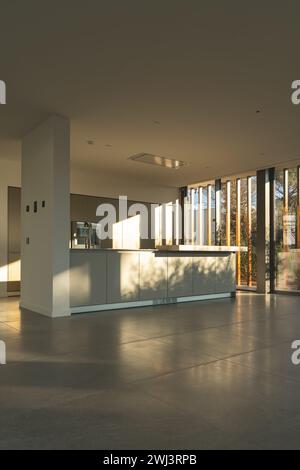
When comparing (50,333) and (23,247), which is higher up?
(23,247)

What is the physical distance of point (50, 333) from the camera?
4.25 metres

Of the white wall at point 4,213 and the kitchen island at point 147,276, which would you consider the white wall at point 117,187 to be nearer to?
the white wall at point 4,213

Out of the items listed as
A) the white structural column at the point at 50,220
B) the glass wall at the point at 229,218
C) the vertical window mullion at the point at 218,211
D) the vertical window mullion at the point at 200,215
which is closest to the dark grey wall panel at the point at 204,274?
the glass wall at the point at 229,218

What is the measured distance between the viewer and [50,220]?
5422mm

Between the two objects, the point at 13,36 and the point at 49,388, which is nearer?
the point at 49,388

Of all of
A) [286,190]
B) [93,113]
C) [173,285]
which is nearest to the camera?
[93,113]

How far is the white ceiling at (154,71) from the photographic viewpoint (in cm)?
315

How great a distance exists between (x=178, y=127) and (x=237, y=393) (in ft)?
14.6

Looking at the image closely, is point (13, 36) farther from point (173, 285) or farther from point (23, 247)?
point (173, 285)

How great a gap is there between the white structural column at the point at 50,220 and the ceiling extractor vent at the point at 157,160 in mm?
2259

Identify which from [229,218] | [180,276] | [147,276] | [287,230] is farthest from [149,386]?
[229,218]

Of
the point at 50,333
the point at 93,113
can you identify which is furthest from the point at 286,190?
the point at 50,333

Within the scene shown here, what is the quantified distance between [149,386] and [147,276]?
4.02m

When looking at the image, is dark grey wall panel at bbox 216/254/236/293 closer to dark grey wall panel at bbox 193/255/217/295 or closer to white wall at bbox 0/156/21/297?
dark grey wall panel at bbox 193/255/217/295
